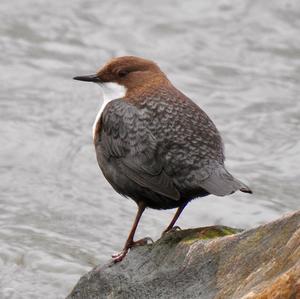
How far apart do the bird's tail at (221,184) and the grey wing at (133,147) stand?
0.18 meters

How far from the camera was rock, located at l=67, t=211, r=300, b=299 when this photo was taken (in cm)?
360

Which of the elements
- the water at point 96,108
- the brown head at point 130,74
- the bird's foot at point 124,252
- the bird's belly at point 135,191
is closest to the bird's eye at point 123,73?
the brown head at point 130,74

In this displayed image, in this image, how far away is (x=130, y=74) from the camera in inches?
207

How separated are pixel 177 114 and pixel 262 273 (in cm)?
132

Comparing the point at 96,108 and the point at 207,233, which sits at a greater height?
the point at 207,233

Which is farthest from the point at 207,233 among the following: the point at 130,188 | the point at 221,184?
the point at 130,188

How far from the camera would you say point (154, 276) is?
4242 mm

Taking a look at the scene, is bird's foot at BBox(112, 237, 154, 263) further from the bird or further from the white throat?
the white throat

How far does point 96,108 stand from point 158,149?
15.0 feet

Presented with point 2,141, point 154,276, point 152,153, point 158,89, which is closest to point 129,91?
point 158,89

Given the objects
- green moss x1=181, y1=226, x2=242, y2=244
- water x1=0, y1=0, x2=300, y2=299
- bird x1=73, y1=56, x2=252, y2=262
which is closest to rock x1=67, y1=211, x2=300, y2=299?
green moss x1=181, y1=226, x2=242, y2=244

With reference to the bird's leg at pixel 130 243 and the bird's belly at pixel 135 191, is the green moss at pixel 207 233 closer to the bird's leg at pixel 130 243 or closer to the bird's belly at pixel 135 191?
the bird's belly at pixel 135 191

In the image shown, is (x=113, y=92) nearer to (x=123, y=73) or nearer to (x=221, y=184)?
(x=123, y=73)

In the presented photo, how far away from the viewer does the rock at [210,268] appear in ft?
11.8
